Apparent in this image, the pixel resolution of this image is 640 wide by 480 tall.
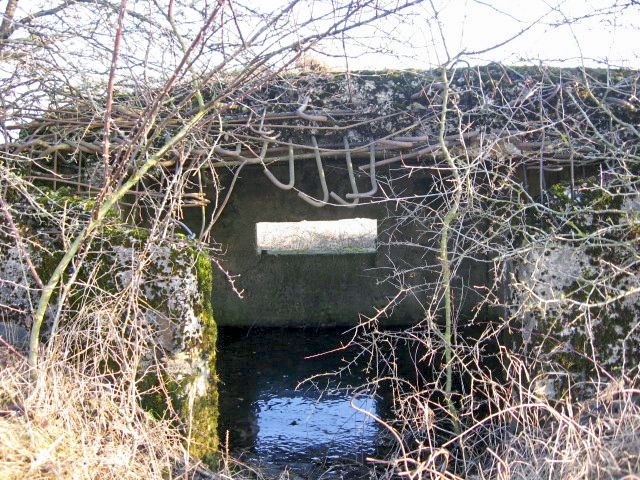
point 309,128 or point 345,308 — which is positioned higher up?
point 309,128

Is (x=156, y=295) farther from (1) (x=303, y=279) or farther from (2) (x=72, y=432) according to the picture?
(1) (x=303, y=279)

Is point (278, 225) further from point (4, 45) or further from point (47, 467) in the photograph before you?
point (47, 467)

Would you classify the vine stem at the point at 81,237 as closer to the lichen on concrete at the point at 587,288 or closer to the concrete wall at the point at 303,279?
the lichen on concrete at the point at 587,288

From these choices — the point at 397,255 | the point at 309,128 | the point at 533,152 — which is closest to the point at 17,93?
the point at 309,128

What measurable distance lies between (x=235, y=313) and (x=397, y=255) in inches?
90.2

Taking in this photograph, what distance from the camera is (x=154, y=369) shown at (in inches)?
148

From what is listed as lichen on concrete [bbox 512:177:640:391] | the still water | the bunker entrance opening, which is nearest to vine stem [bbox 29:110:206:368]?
the still water

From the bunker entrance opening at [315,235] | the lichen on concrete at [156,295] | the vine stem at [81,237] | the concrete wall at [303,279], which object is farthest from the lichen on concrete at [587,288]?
the bunker entrance opening at [315,235]

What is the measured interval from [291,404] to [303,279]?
2.76 metres

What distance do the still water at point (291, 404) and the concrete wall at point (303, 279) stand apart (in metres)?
0.28

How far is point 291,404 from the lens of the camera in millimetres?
5770

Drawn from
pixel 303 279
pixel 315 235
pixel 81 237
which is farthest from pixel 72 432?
pixel 315 235

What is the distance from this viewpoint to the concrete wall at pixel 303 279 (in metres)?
7.85

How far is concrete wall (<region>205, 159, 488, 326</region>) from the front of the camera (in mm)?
7848
